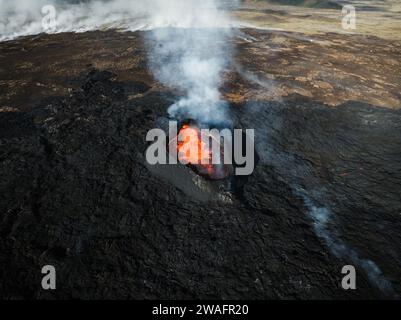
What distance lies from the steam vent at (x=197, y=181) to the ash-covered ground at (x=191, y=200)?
2 cm

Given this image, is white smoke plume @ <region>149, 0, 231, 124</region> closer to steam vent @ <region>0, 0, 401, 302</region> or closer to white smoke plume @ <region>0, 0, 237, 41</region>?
steam vent @ <region>0, 0, 401, 302</region>

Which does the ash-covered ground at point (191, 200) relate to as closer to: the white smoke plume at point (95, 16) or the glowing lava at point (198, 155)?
the glowing lava at point (198, 155)

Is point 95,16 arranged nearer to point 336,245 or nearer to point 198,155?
point 198,155

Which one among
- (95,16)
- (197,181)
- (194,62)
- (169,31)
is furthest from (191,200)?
(95,16)

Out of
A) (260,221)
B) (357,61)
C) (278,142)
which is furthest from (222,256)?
(357,61)

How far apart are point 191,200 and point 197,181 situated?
344 mm

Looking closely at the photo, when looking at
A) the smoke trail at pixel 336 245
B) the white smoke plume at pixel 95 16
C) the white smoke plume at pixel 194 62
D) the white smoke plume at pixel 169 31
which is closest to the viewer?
the smoke trail at pixel 336 245

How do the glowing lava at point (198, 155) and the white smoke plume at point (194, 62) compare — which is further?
the white smoke plume at point (194, 62)

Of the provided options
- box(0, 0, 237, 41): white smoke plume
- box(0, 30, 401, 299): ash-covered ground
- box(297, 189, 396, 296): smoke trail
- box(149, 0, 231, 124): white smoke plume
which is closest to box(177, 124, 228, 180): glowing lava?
box(0, 30, 401, 299): ash-covered ground

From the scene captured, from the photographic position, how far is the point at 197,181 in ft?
14.3

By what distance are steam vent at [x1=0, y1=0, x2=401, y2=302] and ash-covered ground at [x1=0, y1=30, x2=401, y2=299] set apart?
21 mm

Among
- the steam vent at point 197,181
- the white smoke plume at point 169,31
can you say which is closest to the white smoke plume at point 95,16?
the white smoke plume at point 169,31

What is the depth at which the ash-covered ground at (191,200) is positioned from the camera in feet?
10.2

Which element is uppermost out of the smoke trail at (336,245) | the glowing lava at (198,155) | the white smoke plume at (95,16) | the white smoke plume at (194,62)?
the white smoke plume at (95,16)
